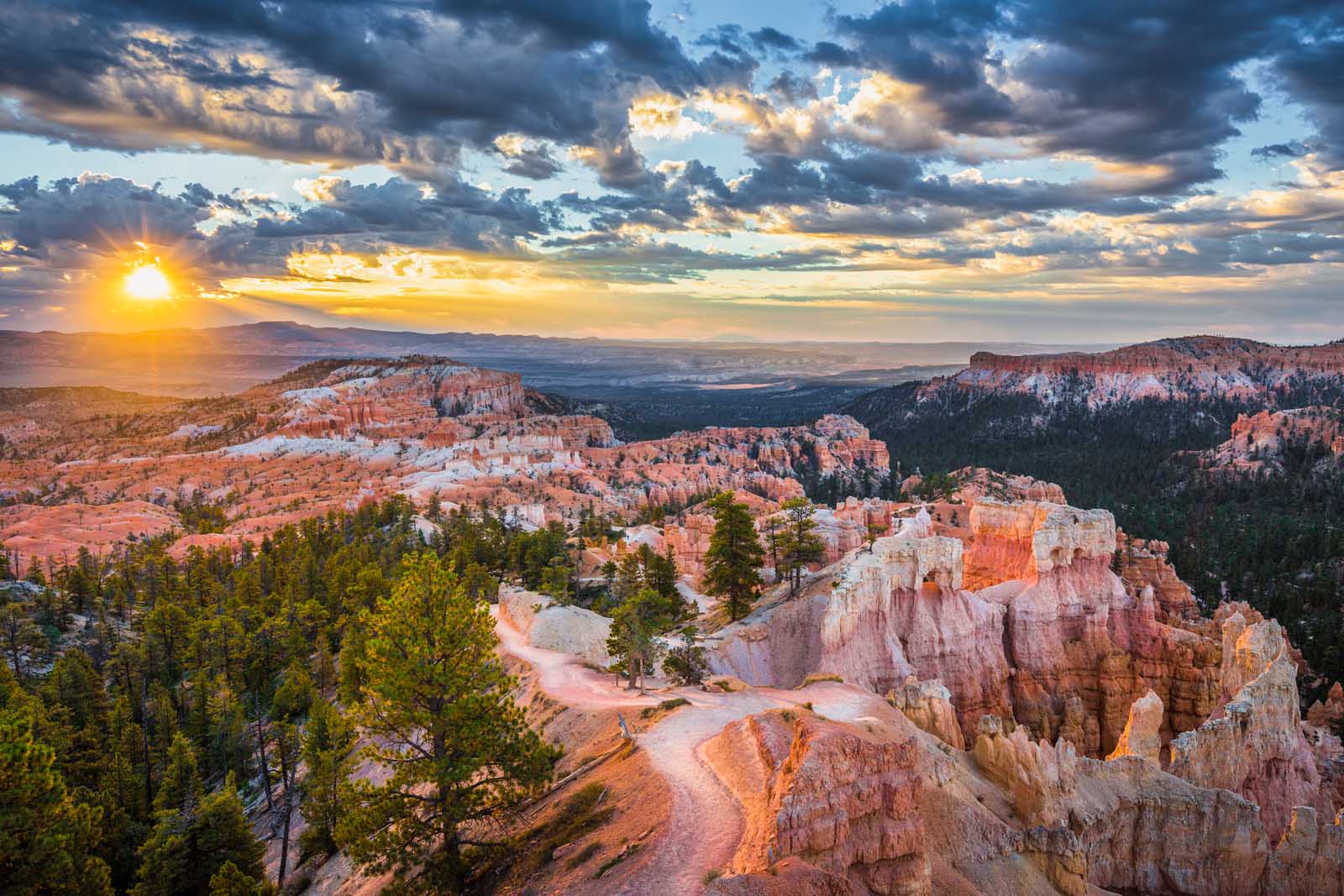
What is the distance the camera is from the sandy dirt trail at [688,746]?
1409 cm

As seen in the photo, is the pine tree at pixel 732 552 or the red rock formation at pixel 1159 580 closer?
the pine tree at pixel 732 552

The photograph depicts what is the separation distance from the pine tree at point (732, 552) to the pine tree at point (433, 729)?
2431 centimetres

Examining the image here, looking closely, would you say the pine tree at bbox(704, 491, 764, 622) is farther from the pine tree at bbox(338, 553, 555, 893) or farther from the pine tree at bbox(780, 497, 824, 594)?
the pine tree at bbox(338, 553, 555, 893)

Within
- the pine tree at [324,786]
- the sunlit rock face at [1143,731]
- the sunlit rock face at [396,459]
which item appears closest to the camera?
the pine tree at [324,786]

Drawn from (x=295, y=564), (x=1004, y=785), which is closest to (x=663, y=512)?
(x=295, y=564)

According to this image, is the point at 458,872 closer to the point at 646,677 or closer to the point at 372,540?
the point at 646,677

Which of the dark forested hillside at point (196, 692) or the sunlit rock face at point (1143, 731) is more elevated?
the sunlit rock face at point (1143, 731)

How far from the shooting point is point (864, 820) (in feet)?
47.3

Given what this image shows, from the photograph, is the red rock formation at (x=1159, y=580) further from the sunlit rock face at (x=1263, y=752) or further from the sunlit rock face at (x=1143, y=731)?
the sunlit rock face at (x=1143, y=731)

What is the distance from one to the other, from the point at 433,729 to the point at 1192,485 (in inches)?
4628

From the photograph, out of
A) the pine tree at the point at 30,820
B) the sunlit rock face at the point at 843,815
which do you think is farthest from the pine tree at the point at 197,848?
the sunlit rock face at the point at 843,815

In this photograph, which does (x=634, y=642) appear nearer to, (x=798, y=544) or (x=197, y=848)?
(x=798, y=544)

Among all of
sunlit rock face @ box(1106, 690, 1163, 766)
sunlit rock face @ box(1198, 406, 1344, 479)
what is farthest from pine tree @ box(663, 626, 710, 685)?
sunlit rock face @ box(1198, 406, 1344, 479)

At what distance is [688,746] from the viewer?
2041 cm
